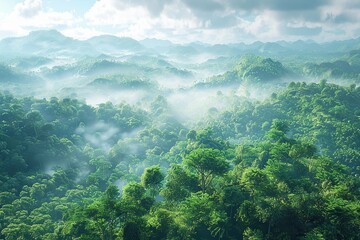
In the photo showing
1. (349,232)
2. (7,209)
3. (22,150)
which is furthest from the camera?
(22,150)

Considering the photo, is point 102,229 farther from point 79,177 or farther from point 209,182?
point 79,177

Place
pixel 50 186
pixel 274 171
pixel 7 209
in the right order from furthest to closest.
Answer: pixel 50 186
pixel 7 209
pixel 274 171

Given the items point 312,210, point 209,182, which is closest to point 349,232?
point 312,210

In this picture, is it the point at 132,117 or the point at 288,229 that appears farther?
the point at 132,117

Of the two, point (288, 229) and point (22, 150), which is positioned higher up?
point (288, 229)

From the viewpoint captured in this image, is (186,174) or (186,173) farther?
(186,173)

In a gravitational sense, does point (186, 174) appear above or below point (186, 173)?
above

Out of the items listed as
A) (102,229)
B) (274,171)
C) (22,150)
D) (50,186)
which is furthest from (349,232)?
(22,150)

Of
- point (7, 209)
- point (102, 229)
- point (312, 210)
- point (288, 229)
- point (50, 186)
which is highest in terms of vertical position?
point (312, 210)
